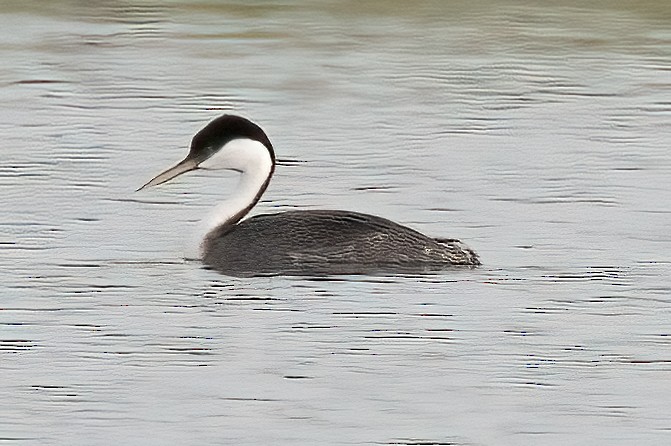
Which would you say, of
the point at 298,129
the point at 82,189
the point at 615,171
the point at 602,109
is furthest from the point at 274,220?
the point at 602,109

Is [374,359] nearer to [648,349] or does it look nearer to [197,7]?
[648,349]

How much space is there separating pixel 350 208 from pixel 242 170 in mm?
1539

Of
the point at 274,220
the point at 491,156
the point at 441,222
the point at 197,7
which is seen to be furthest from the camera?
the point at 197,7

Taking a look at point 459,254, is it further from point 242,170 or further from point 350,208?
point 350,208

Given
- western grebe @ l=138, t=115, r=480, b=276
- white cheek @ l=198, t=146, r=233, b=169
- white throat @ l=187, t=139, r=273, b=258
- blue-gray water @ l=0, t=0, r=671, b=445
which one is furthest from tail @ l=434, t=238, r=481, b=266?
white cheek @ l=198, t=146, r=233, b=169

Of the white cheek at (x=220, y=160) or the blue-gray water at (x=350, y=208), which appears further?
the white cheek at (x=220, y=160)

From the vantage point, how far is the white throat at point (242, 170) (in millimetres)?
13336

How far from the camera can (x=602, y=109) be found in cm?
1875

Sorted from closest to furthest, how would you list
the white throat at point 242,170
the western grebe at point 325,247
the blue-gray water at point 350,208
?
the blue-gray water at point 350,208
the western grebe at point 325,247
the white throat at point 242,170

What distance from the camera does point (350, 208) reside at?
14.9 m

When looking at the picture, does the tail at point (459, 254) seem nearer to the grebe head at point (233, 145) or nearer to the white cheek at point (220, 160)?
the grebe head at point (233, 145)

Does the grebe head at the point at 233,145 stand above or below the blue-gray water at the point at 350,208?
above

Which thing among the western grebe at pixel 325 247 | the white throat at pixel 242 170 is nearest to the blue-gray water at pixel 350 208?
the western grebe at pixel 325 247

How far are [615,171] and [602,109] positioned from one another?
288 centimetres
